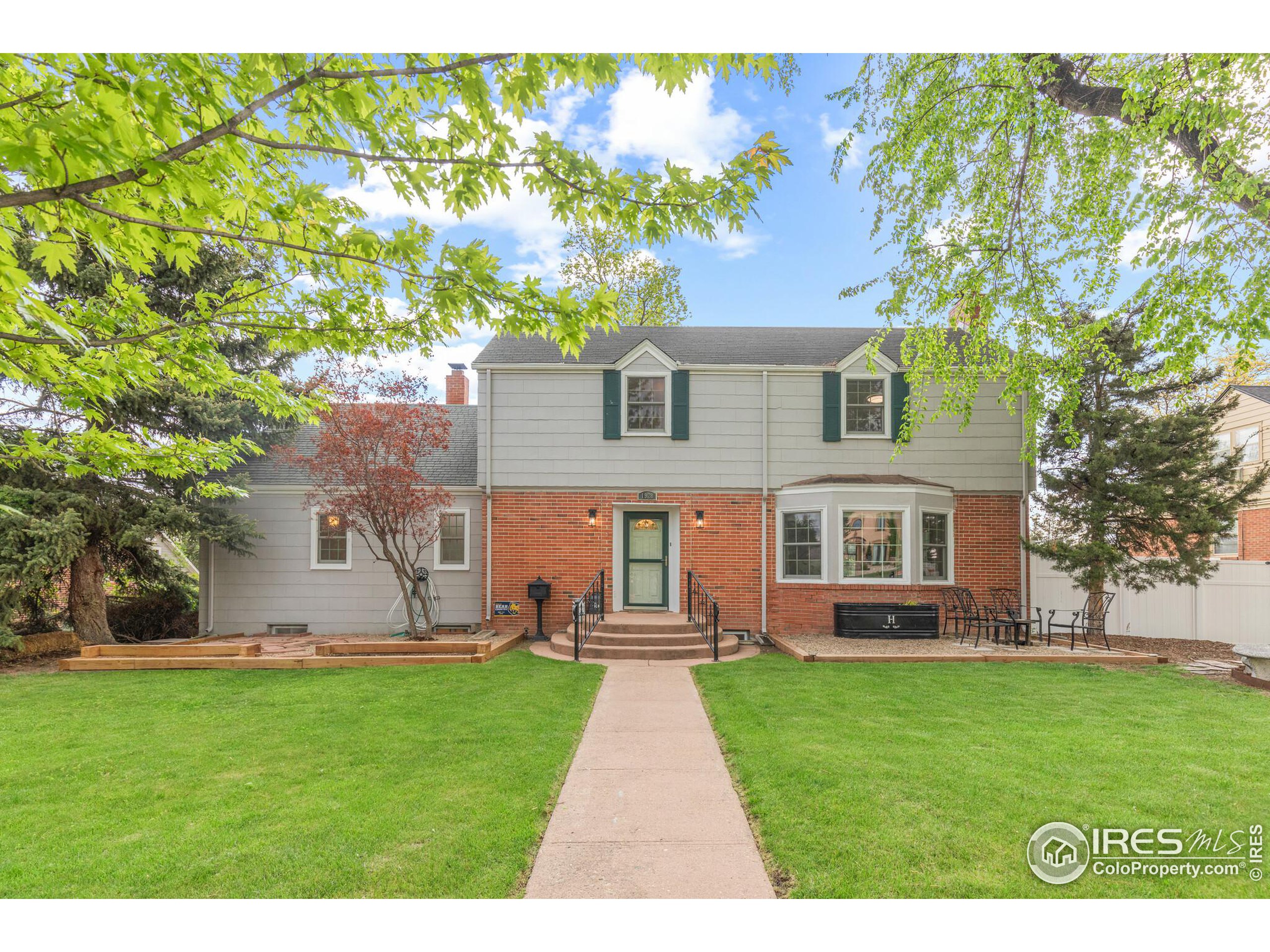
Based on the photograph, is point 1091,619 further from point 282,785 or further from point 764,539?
point 282,785

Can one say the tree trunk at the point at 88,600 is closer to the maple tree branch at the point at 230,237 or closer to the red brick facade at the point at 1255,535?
the maple tree branch at the point at 230,237

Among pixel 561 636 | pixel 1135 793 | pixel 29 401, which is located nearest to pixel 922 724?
pixel 1135 793

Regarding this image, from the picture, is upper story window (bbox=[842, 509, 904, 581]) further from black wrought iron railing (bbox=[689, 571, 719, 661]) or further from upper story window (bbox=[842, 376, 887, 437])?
black wrought iron railing (bbox=[689, 571, 719, 661])

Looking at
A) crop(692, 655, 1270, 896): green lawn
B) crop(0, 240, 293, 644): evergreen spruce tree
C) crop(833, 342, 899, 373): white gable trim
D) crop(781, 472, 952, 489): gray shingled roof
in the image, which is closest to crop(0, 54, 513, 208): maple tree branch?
crop(692, 655, 1270, 896): green lawn

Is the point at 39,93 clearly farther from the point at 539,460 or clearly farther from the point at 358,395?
the point at 539,460

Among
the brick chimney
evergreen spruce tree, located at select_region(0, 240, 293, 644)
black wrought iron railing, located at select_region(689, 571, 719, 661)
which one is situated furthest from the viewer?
the brick chimney

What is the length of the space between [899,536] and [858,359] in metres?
3.48

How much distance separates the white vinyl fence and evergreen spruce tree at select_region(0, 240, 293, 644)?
49.9ft

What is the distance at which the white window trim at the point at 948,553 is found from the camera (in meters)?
11.0

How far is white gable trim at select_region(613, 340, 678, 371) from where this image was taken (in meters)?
11.5

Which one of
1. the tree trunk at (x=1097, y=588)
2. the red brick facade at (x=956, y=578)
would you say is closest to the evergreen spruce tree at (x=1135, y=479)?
the tree trunk at (x=1097, y=588)

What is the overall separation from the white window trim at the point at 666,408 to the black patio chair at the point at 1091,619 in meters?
7.37

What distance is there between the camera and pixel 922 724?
5.59 meters

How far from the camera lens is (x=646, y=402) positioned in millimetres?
11672
